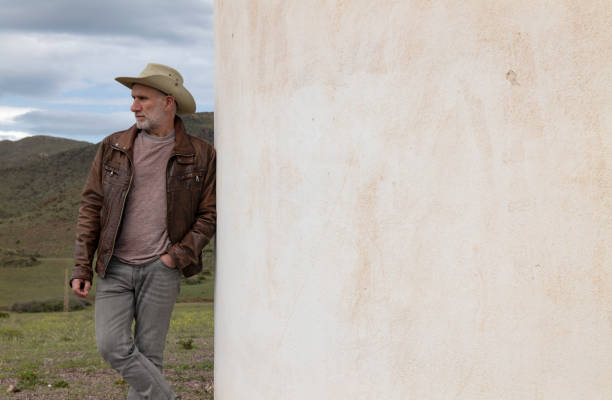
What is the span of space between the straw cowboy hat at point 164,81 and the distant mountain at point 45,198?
4437cm

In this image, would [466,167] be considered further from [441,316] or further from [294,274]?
[294,274]

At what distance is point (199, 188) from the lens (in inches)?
193

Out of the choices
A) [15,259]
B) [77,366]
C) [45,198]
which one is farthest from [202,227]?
[45,198]

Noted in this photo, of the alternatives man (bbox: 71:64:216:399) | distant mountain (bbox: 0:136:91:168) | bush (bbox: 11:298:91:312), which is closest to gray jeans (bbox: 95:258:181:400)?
man (bbox: 71:64:216:399)

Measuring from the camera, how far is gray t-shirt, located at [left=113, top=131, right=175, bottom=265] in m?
4.84

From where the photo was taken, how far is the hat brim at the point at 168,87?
4.84 m

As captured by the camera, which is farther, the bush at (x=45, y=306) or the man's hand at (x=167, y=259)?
the bush at (x=45, y=306)

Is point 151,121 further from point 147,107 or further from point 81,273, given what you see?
point 81,273

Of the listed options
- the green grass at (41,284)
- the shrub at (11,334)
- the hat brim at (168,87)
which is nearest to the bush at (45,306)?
the green grass at (41,284)

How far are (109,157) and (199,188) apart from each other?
2.07 ft

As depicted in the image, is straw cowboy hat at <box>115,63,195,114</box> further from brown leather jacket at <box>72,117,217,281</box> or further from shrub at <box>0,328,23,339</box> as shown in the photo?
shrub at <box>0,328,23,339</box>

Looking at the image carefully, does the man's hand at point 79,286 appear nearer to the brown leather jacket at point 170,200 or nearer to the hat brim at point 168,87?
the brown leather jacket at point 170,200

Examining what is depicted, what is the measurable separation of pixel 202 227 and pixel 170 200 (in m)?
0.29

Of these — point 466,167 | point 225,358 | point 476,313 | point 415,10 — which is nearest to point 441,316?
point 476,313
